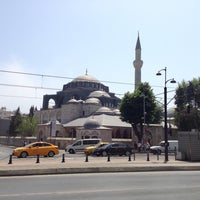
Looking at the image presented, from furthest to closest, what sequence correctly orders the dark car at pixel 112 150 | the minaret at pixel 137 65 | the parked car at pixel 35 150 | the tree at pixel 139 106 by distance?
the minaret at pixel 137 65, the tree at pixel 139 106, the dark car at pixel 112 150, the parked car at pixel 35 150

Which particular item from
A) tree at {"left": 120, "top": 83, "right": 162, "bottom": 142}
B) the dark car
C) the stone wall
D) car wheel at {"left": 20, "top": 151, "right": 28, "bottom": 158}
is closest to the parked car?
car wheel at {"left": 20, "top": 151, "right": 28, "bottom": 158}

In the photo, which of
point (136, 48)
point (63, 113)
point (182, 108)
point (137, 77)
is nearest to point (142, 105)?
point (182, 108)

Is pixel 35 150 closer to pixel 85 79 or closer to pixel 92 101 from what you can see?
pixel 92 101

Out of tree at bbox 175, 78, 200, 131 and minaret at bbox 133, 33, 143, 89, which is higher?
minaret at bbox 133, 33, 143, 89

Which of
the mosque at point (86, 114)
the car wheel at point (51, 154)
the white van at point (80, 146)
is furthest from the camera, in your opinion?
the mosque at point (86, 114)

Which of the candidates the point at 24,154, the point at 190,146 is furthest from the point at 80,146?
the point at 190,146

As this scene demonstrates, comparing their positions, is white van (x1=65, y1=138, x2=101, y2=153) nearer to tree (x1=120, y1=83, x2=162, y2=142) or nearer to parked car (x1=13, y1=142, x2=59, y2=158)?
parked car (x1=13, y1=142, x2=59, y2=158)

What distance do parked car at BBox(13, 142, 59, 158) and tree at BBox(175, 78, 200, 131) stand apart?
3432 centimetres

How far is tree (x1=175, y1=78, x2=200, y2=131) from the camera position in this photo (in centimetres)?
6059

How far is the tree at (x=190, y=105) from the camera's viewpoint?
199ft

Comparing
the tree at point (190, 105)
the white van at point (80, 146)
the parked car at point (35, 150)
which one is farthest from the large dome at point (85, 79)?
the parked car at point (35, 150)

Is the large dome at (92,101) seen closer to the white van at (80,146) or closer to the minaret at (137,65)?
the minaret at (137,65)

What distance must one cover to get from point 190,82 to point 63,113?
45692mm

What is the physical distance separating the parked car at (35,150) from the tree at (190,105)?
1351 inches
